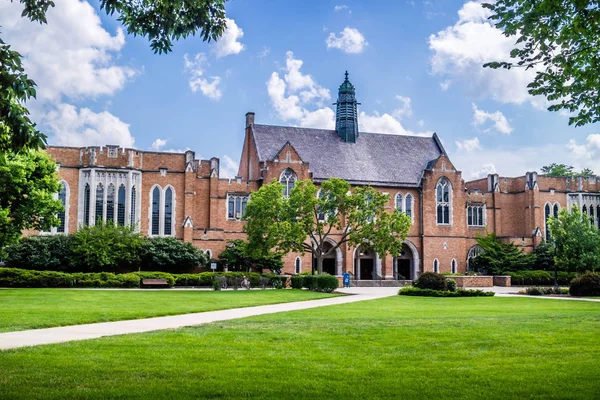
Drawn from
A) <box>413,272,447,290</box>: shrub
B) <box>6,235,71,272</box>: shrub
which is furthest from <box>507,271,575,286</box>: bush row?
<box>6,235,71,272</box>: shrub

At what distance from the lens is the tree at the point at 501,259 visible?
179ft

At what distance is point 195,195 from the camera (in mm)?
51062

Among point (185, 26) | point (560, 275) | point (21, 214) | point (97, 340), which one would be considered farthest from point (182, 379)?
point (560, 275)

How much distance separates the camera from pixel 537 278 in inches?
1996

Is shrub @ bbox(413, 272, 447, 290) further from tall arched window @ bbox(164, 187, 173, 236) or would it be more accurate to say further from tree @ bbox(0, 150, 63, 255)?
tall arched window @ bbox(164, 187, 173, 236)

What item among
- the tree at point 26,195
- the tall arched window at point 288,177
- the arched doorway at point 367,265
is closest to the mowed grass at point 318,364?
the tree at point 26,195

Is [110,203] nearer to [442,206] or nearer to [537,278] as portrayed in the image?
[442,206]

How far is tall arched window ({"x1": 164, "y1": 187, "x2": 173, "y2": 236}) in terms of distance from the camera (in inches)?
1961

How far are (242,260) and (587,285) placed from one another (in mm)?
25005

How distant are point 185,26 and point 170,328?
7.30 m

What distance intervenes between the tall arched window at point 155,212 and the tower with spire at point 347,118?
18298 mm

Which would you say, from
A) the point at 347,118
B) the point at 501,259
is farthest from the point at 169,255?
the point at 501,259

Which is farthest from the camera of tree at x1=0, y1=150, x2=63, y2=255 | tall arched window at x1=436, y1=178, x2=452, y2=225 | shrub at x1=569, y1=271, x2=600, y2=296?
tall arched window at x1=436, y1=178, x2=452, y2=225

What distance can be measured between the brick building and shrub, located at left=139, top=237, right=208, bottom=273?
97.3 inches
